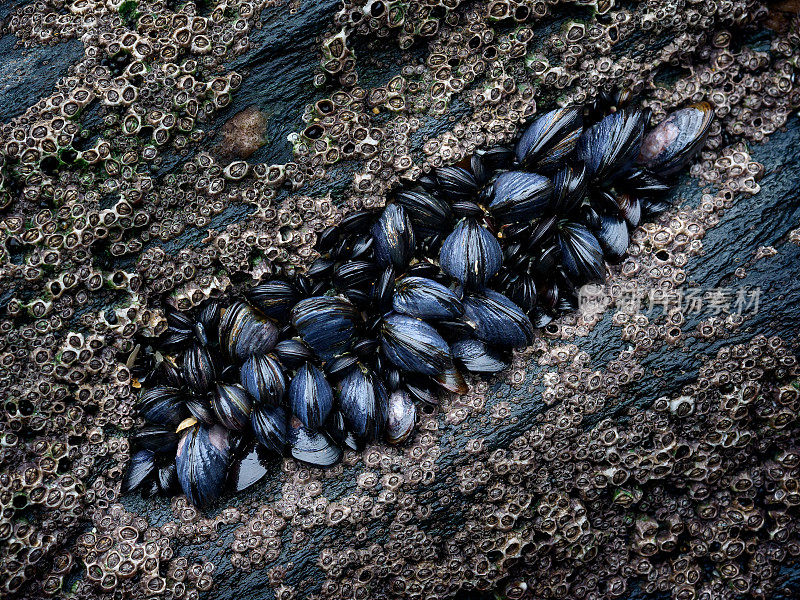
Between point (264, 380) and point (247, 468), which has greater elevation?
point (264, 380)

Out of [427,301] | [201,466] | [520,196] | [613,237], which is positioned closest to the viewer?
[201,466]

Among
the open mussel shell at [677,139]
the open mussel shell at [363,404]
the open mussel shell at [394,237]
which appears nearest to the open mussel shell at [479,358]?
the open mussel shell at [363,404]

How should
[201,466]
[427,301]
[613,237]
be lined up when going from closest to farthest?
[201,466] → [427,301] → [613,237]

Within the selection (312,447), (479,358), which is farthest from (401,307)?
(312,447)

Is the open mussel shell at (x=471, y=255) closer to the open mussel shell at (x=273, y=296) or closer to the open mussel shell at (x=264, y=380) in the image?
the open mussel shell at (x=273, y=296)

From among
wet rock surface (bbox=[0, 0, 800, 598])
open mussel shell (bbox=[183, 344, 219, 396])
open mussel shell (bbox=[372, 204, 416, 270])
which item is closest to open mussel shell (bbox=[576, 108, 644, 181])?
wet rock surface (bbox=[0, 0, 800, 598])

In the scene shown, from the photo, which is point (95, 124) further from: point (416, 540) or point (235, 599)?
point (416, 540)

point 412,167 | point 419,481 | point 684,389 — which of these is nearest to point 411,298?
point 412,167

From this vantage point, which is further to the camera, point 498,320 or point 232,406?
point 498,320

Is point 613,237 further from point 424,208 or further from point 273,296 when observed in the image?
point 273,296
